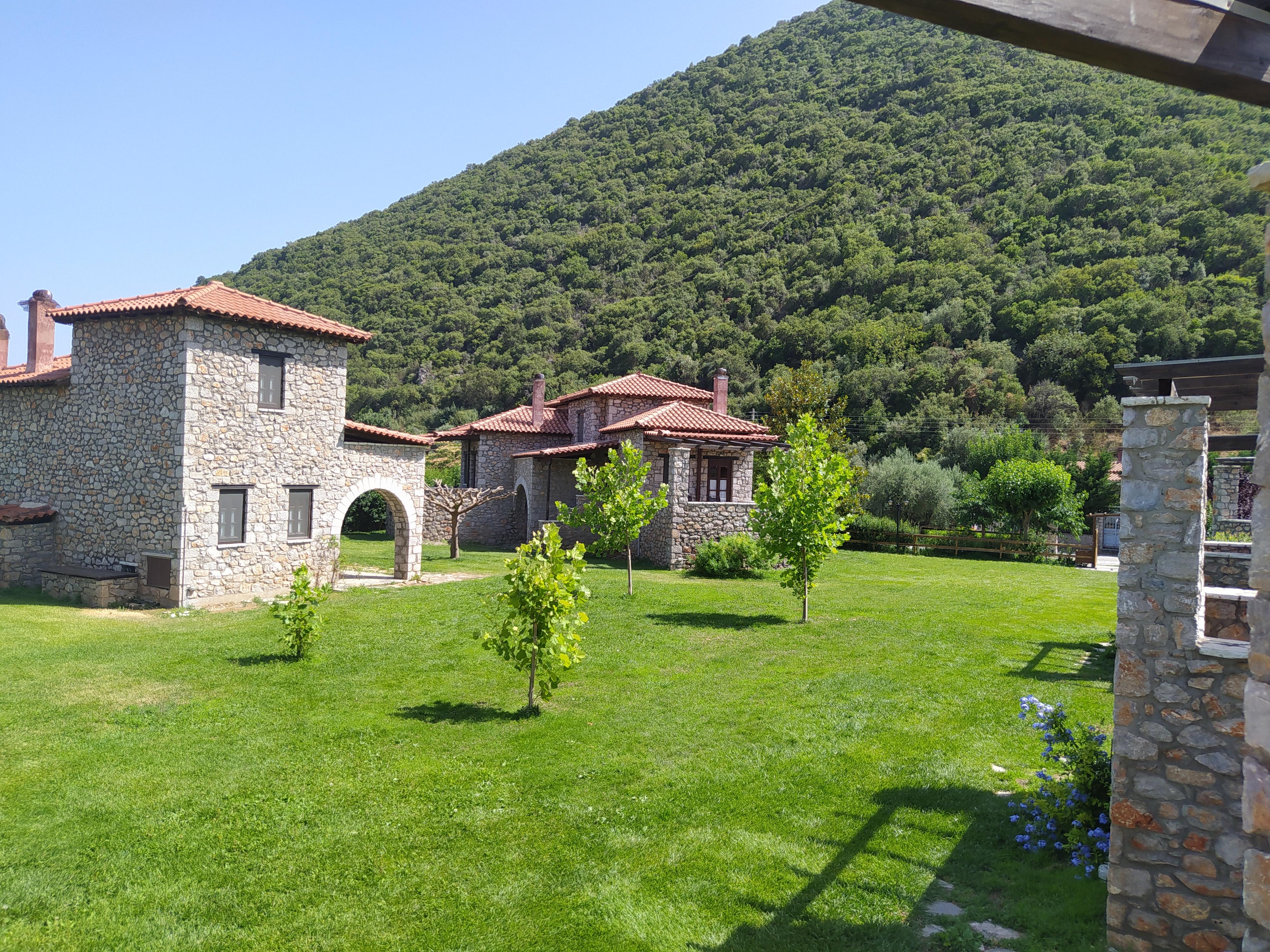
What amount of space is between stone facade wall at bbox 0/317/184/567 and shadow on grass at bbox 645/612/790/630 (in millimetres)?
10698

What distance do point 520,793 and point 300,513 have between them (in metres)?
13.7

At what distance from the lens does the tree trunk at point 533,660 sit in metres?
9.32

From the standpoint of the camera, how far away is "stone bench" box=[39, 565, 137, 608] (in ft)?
53.7

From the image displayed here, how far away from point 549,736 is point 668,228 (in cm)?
7349

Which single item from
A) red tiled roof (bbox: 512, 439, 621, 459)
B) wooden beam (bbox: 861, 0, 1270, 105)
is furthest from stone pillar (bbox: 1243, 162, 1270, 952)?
red tiled roof (bbox: 512, 439, 621, 459)

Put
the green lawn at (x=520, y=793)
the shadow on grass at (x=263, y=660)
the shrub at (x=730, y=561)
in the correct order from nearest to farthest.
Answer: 1. the green lawn at (x=520, y=793)
2. the shadow on grass at (x=263, y=660)
3. the shrub at (x=730, y=561)

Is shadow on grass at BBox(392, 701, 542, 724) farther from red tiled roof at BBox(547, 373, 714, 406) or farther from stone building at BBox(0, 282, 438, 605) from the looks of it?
red tiled roof at BBox(547, 373, 714, 406)

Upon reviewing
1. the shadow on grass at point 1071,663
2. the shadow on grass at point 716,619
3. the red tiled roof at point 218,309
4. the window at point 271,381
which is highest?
the red tiled roof at point 218,309

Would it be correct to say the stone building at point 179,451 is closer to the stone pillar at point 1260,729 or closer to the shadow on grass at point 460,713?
the shadow on grass at point 460,713

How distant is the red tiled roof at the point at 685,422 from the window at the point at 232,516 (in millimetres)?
12205

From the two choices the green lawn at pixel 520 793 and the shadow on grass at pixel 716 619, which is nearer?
the green lawn at pixel 520 793

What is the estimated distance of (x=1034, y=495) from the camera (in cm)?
3105

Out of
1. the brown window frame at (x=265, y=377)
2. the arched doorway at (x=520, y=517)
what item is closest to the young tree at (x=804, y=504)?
the brown window frame at (x=265, y=377)

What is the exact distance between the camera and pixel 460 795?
22.9 ft
